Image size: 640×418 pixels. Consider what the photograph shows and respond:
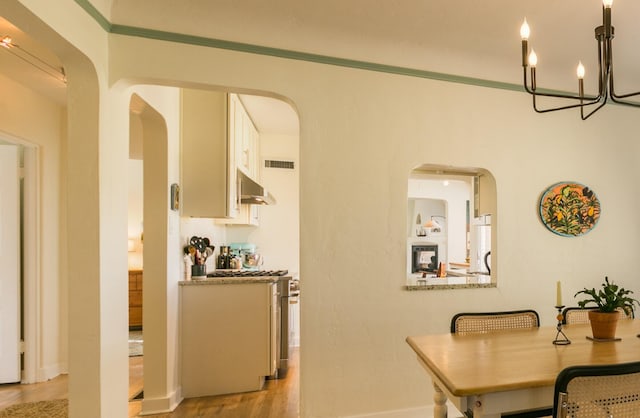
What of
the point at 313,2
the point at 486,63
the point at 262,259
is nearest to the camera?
the point at 313,2

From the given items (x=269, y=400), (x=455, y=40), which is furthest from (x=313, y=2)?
(x=269, y=400)

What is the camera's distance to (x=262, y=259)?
4.90m

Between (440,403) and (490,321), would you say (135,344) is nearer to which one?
(440,403)

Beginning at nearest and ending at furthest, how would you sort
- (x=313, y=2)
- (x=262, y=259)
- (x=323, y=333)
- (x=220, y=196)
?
(x=313, y=2) < (x=323, y=333) < (x=220, y=196) < (x=262, y=259)

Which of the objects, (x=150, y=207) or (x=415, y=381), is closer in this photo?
(x=415, y=381)

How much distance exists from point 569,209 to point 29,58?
427 cm

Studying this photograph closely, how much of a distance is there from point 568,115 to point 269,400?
Result: 3311 millimetres

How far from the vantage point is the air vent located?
16.5 feet

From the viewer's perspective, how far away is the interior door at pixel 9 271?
9.98 ft

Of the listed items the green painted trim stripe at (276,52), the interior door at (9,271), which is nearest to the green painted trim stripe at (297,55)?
the green painted trim stripe at (276,52)

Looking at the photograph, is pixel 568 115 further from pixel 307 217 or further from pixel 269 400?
pixel 269 400

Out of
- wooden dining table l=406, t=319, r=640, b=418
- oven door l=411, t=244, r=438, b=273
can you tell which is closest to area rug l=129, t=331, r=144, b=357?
wooden dining table l=406, t=319, r=640, b=418

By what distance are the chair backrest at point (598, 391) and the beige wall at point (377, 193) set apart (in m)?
1.33

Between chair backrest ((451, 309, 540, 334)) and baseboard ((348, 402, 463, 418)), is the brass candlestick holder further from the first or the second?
baseboard ((348, 402, 463, 418))
